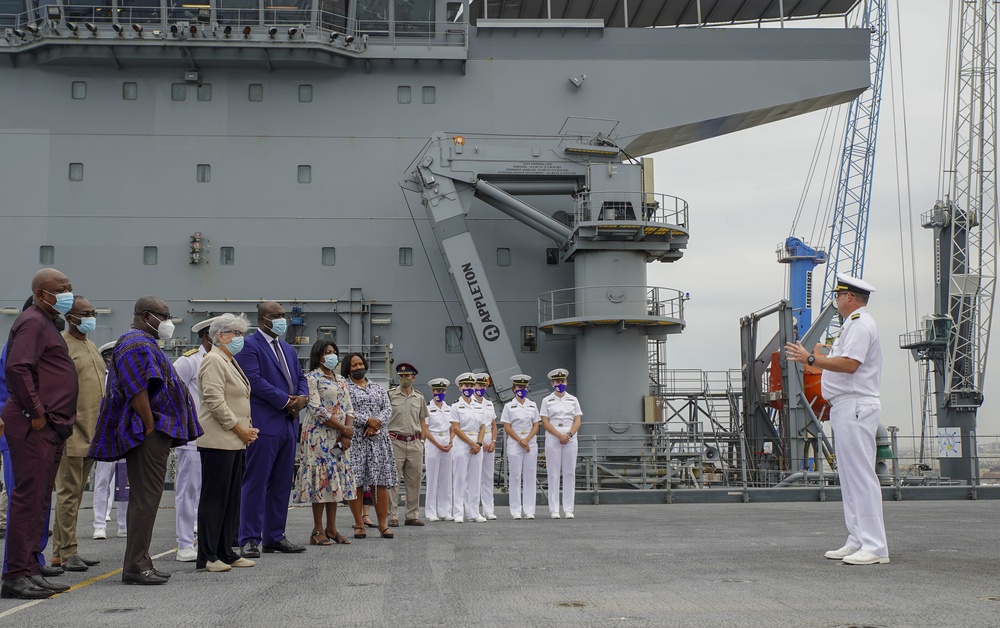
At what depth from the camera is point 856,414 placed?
658 cm

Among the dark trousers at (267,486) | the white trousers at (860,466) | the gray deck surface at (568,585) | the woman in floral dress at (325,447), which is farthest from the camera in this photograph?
the woman in floral dress at (325,447)

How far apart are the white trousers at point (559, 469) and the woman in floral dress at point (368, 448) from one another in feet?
11.8

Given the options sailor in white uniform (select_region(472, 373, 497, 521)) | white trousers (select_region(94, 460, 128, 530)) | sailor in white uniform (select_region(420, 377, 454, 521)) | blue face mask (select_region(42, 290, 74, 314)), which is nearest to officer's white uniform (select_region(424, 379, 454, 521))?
sailor in white uniform (select_region(420, 377, 454, 521))

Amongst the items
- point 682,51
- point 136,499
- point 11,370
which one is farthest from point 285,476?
point 682,51

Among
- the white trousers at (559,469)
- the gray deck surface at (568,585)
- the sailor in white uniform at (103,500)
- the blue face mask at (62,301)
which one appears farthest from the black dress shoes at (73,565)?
the white trousers at (559,469)

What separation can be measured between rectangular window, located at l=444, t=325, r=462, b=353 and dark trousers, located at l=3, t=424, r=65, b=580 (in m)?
17.3

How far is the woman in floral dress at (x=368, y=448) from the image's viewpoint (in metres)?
9.16

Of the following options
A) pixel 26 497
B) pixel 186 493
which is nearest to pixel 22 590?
pixel 26 497

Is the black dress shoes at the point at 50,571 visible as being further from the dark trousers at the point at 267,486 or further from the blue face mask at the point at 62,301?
the blue face mask at the point at 62,301

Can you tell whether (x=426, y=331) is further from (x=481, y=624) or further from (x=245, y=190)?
(x=481, y=624)

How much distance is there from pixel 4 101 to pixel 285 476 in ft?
62.3

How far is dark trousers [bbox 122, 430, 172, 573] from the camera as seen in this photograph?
5848 mm

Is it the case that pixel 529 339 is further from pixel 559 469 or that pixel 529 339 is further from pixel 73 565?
pixel 73 565

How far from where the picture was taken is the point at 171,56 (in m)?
22.7
